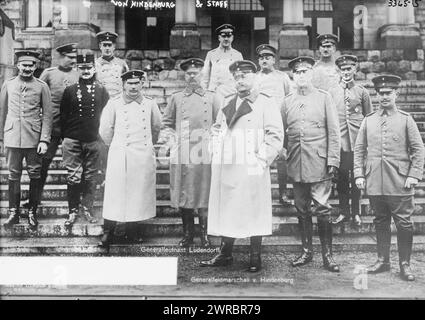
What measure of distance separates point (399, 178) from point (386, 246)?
551 millimetres

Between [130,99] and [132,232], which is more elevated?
[130,99]

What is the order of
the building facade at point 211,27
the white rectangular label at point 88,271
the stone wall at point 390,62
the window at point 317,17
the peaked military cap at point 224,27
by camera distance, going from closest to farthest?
1. the white rectangular label at point 88,271
2. the peaked military cap at point 224,27
3. the building facade at point 211,27
4. the stone wall at point 390,62
5. the window at point 317,17

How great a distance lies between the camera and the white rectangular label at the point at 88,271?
12.7ft

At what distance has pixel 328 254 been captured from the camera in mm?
3828

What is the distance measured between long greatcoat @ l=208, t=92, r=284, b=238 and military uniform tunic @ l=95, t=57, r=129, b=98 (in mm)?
1296

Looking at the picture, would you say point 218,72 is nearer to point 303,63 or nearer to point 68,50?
point 303,63

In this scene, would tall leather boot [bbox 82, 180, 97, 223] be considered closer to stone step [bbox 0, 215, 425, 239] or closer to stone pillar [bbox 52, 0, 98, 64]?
stone step [bbox 0, 215, 425, 239]

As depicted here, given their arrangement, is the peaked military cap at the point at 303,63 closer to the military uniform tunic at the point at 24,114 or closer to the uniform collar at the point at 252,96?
the uniform collar at the point at 252,96

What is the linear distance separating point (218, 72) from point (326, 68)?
1.00m

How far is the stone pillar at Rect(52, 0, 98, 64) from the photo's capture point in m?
4.61

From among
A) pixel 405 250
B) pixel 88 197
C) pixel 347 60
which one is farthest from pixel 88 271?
pixel 347 60

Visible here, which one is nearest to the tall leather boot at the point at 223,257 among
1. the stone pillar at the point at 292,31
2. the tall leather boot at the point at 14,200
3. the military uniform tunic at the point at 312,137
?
the military uniform tunic at the point at 312,137

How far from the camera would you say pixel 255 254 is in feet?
12.4

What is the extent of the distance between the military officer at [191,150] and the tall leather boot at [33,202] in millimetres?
1206
